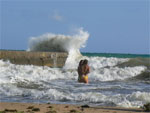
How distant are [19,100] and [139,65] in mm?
15276

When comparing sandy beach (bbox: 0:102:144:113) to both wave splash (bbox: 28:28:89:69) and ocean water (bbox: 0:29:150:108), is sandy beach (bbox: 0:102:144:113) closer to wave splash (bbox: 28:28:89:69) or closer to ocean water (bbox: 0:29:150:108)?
ocean water (bbox: 0:29:150:108)

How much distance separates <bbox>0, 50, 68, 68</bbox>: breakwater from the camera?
22477mm

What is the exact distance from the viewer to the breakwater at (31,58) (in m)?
22.5

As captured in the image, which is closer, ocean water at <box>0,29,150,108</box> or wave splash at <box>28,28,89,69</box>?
ocean water at <box>0,29,150,108</box>

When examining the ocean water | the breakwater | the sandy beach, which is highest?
the breakwater

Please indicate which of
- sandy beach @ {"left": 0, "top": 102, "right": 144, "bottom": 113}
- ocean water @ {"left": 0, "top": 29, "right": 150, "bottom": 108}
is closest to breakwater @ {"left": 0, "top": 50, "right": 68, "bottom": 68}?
ocean water @ {"left": 0, "top": 29, "right": 150, "bottom": 108}

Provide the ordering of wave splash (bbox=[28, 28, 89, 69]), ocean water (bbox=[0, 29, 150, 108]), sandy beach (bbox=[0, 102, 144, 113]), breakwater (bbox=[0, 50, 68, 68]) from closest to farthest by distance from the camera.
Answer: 1. sandy beach (bbox=[0, 102, 144, 113])
2. ocean water (bbox=[0, 29, 150, 108])
3. breakwater (bbox=[0, 50, 68, 68])
4. wave splash (bbox=[28, 28, 89, 69])

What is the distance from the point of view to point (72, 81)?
51.8ft

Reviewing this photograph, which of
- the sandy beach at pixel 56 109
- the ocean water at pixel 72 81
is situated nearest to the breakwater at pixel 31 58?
the ocean water at pixel 72 81

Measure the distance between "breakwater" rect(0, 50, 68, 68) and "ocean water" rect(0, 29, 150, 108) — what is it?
0.57 meters

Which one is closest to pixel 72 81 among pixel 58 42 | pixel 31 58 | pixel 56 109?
pixel 31 58

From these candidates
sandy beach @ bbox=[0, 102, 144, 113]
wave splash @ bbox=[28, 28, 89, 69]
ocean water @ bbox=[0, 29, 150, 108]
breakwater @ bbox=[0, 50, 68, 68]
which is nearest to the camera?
sandy beach @ bbox=[0, 102, 144, 113]

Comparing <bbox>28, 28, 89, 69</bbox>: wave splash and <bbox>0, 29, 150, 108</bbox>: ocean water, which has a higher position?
<bbox>28, 28, 89, 69</bbox>: wave splash

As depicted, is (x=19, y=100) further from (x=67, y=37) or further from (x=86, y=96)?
(x=67, y=37)
